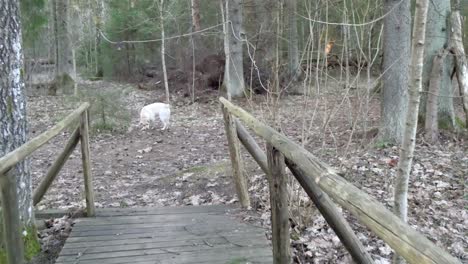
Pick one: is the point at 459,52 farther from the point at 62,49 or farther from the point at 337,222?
the point at 62,49

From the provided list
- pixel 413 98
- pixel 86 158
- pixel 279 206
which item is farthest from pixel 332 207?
pixel 86 158

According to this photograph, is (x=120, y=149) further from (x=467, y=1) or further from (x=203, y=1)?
(x=467, y=1)

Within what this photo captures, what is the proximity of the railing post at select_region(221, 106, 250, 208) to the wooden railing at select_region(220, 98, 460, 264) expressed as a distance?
863mm

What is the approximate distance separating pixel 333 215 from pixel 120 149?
8.36 m

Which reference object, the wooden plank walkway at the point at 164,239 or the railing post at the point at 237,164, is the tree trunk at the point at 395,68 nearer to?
the railing post at the point at 237,164

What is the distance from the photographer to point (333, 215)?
2.67 metres

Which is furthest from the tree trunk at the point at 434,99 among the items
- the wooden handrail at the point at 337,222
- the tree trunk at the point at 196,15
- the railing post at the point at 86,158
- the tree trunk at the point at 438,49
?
the tree trunk at the point at 196,15

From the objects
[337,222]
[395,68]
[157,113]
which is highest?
[395,68]

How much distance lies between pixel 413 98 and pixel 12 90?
326 cm

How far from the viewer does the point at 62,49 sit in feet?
59.5

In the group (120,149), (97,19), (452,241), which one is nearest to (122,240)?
(452,241)

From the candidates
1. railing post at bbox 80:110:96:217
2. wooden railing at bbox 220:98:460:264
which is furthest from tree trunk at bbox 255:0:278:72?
wooden railing at bbox 220:98:460:264

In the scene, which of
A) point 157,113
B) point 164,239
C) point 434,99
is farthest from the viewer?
point 157,113

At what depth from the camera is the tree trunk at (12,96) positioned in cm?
338
